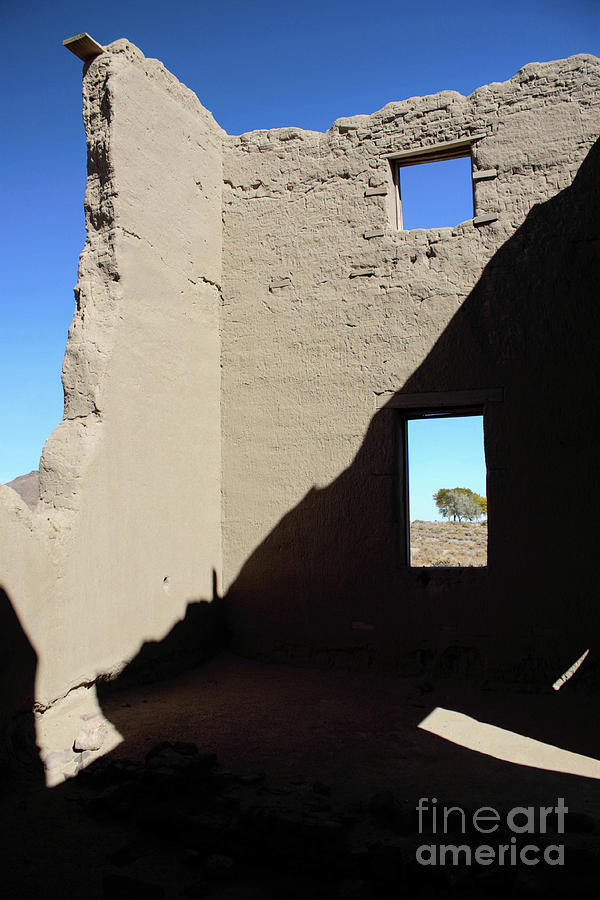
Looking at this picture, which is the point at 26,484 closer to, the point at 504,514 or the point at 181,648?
the point at 181,648

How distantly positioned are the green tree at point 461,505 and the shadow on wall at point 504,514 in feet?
98.6

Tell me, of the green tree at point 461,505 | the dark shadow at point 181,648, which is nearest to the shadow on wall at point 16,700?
the dark shadow at point 181,648

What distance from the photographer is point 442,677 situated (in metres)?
6.27

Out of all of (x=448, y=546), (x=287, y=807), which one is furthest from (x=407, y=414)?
(x=448, y=546)

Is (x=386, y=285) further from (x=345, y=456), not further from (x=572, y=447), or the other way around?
(x=572, y=447)

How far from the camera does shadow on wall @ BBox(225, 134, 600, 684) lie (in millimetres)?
5953

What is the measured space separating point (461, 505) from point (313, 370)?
31.1m

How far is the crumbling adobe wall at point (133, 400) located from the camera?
5.07 metres

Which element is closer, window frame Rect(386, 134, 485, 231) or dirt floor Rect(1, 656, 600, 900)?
dirt floor Rect(1, 656, 600, 900)

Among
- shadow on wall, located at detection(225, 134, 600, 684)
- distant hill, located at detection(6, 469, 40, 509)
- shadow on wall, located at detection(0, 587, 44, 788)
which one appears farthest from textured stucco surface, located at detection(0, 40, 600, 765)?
distant hill, located at detection(6, 469, 40, 509)

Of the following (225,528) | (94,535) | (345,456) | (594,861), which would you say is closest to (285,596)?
(225,528)

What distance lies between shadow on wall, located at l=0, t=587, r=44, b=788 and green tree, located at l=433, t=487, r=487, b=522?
32732 mm

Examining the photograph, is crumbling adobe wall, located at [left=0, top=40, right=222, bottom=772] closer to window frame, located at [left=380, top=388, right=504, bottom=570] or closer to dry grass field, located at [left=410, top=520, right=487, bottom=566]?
window frame, located at [left=380, top=388, right=504, bottom=570]

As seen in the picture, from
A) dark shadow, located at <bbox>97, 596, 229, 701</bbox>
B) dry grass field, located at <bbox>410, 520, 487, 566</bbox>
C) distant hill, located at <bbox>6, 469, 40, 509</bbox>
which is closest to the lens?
dark shadow, located at <bbox>97, 596, 229, 701</bbox>
